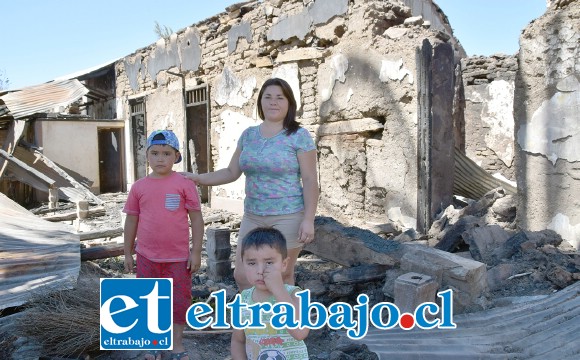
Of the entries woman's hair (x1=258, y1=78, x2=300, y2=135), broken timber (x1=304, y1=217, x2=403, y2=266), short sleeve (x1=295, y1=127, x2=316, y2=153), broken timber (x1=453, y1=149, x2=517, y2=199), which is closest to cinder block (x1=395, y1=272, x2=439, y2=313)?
broken timber (x1=304, y1=217, x2=403, y2=266)

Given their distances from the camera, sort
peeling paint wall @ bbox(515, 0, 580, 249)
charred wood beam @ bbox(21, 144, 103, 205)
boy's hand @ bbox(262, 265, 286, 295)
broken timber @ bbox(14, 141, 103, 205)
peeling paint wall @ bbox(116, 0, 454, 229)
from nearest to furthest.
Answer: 1. boy's hand @ bbox(262, 265, 286, 295)
2. peeling paint wall @ bbox(515, 0, 580, 249)
3. peeling paint wall @ bbox(116, 0, 454, 229)
4. charred wood beam @ bbox(21, 144, 103, 205)
5. broken timber @ bbox(14, 141, 103, 205)

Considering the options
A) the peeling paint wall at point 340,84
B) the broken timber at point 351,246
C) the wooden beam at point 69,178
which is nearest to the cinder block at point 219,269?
the broken timber at point 351,246

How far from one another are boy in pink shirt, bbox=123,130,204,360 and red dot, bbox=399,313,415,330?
124cm

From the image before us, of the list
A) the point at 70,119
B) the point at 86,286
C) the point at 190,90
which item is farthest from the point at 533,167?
the point at 70,119

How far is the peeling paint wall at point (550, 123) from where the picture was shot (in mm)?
4133

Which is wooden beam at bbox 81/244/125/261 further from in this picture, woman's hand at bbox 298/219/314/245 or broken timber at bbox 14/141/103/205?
broken timber at bbox 14/141/103/205

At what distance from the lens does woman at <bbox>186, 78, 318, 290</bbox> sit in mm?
2531

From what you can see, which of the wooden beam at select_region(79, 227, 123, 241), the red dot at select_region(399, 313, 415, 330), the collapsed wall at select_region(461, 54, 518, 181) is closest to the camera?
the red dot at select_region(399, 313, 415, 330)

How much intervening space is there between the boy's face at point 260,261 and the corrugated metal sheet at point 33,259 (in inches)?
66.8

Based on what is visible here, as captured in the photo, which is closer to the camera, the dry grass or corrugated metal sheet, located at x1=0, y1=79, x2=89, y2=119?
the dry grass

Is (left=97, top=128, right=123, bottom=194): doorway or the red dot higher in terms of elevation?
(left=97, top=128, right=123, bottom=194): doorway

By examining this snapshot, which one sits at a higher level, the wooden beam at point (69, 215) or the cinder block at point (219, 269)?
the wooden beam at point (69, 215)

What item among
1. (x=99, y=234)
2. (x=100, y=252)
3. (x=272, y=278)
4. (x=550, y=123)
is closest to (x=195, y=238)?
(x=272, y=278)

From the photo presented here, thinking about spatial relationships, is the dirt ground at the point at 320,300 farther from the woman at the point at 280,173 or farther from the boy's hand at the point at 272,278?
the boy's hand at the point at 272,278
